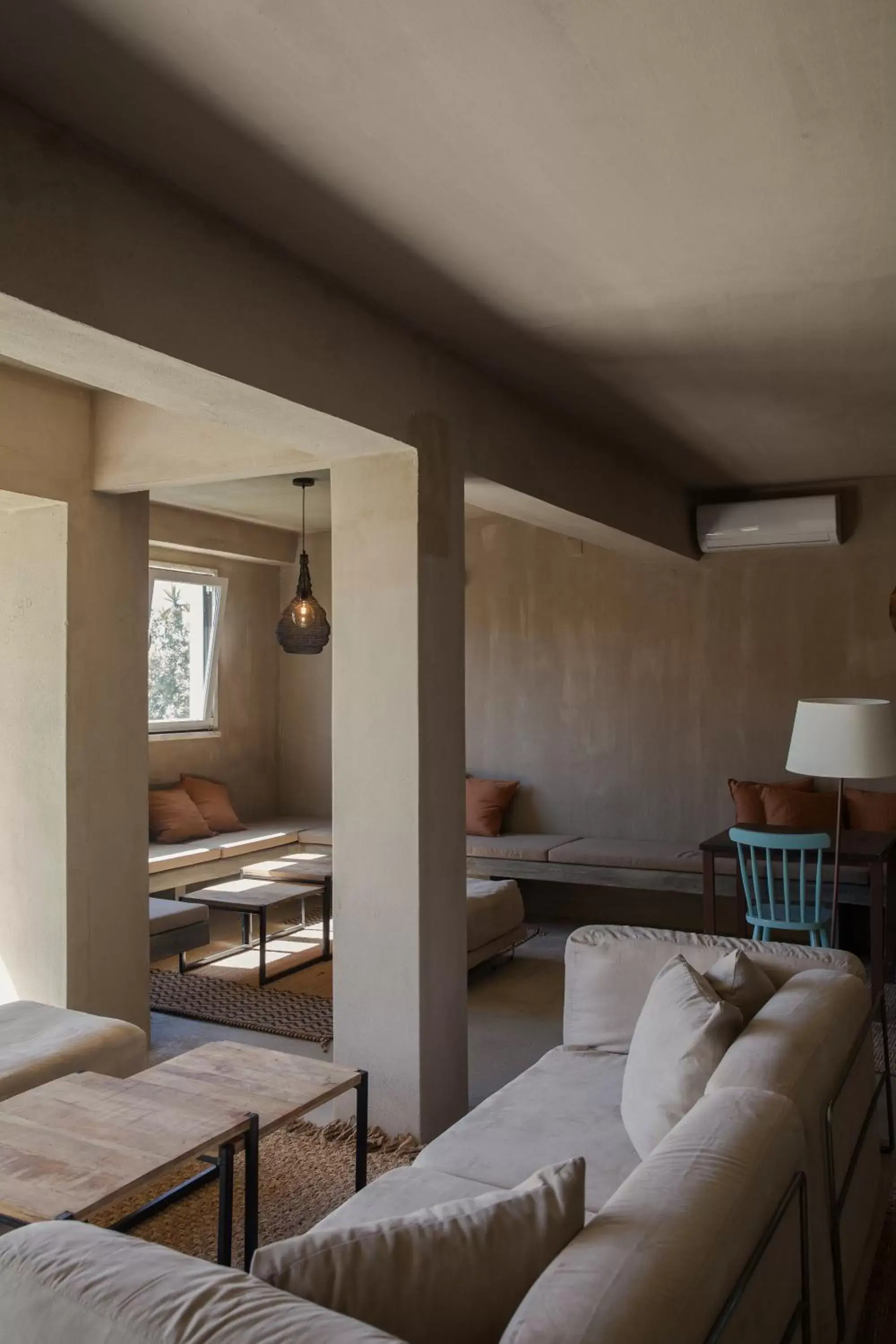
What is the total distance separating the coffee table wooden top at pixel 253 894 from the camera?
18.4ft

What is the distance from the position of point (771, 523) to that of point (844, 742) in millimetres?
3044

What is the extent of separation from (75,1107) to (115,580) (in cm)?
244

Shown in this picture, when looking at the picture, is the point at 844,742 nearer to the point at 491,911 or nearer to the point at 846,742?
the point at 846,742

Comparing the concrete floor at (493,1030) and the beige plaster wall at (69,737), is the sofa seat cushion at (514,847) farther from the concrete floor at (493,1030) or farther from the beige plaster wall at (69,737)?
the beige plaster wall at (69,737)

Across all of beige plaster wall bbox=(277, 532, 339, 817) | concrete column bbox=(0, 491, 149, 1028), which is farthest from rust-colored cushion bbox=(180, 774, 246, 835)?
concrete column bbox=(0, 491, 149, 1028)

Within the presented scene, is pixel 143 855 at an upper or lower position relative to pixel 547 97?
lower

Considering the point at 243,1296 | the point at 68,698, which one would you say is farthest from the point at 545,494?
the point at 243,1296

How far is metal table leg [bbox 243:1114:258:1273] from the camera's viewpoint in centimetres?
254

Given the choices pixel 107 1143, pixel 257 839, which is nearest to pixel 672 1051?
pixel 107 1143

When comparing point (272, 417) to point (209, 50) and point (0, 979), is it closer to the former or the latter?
point (209, 50)

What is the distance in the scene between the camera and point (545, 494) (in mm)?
4547

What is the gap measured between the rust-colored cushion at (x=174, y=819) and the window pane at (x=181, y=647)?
719 millimetres

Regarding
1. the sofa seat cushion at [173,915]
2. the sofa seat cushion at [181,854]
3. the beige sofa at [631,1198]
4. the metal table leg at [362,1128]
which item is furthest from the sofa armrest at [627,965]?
the sofa seat cushion at [181,854]

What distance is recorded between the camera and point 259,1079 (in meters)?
2.89
